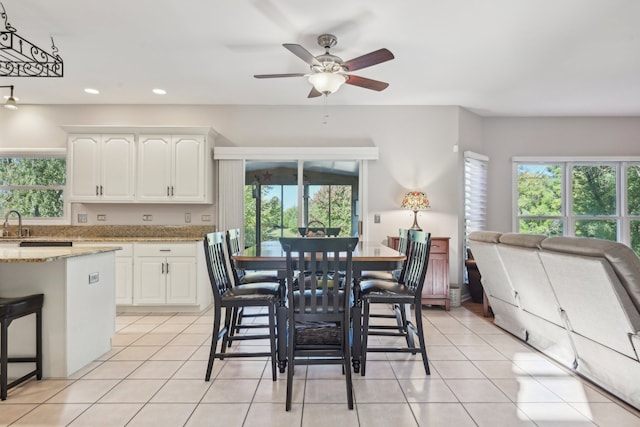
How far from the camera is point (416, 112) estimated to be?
4.77 m

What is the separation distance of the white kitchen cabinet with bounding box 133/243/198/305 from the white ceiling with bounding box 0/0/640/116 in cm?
190

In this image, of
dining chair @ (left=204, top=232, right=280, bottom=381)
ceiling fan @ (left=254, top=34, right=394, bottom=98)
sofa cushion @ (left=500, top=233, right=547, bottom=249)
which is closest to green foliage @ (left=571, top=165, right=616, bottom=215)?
sofa cushion @ (left=500, top=233, right=547, bottom=249)

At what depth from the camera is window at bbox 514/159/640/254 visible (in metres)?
5.25

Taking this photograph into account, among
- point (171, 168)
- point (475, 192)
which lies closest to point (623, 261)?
point (475, 192)

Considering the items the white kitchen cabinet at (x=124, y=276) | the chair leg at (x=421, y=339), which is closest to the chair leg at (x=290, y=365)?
the chair leg at (x=421, y=339)

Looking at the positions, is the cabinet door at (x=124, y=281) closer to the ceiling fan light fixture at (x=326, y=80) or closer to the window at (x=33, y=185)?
the window at (x=33, y=185)

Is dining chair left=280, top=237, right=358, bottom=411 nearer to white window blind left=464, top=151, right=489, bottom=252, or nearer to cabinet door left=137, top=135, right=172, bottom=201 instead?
cabinet door left=137, top=135, right=172, bottom=201

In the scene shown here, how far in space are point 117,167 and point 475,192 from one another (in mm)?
4772

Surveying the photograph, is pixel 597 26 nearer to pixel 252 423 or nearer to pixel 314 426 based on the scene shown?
pixel 314 426

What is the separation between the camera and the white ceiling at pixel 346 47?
2574 millimetres

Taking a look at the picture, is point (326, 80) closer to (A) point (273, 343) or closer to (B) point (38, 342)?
(A) point (273, 343)

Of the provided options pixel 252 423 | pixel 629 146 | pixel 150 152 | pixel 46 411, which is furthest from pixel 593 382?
pixel 150 152

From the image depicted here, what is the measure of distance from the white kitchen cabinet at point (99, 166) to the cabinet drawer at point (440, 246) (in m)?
3.79

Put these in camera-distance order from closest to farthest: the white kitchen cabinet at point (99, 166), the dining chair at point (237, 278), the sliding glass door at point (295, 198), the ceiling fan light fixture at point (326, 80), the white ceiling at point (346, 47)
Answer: the white ceiling at point (346, 47) → the ceiling fan light fixture at point (326, 80) → the dining chair at point (237, 278) → the white kitchen cabinet at point (99, 166) → the sliding glass door at point (295, 198)
